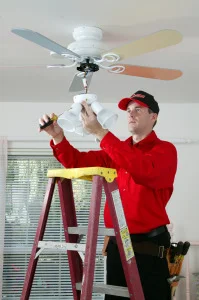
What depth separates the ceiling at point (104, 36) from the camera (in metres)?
2.19

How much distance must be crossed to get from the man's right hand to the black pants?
0.63 m

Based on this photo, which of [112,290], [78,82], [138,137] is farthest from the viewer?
[78,82]

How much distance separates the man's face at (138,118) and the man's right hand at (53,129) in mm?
423

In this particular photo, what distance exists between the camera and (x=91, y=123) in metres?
1.96

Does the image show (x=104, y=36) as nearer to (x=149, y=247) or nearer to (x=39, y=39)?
(x=39, y=39)

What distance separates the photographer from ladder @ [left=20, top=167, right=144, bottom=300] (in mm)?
1761

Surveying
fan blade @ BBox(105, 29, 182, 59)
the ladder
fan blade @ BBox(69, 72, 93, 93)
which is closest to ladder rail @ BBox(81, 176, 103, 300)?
the ladder

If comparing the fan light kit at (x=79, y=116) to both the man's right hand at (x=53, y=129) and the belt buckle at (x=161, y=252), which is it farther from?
the belt buckle at (x=161, y=252)

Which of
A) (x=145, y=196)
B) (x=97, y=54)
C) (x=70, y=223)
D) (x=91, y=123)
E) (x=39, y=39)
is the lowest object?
(x=70, y=223)

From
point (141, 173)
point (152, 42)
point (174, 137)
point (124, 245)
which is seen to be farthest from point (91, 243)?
point (174, 137)

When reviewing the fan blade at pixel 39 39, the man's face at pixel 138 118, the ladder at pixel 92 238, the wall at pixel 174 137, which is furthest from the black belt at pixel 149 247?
the wall at pixel 174 137

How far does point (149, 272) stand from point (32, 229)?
2341 mm

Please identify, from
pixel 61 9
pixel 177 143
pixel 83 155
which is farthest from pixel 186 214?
pixel 61 9

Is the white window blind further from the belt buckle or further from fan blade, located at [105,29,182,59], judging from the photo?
fan blade, located at [105,29,182,59]
